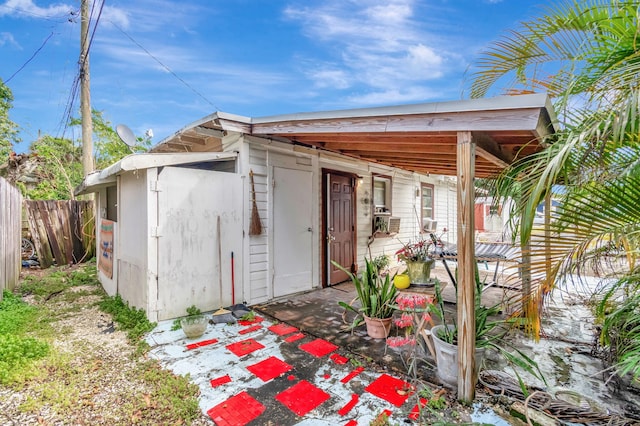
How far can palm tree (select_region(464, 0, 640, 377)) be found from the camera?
1.63m

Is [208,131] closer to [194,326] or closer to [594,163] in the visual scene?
[194,326]

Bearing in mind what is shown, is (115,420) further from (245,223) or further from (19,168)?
(19,168)

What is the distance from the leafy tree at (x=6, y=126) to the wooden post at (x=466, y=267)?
49.8 feet

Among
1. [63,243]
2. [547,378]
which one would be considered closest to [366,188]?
[547,378]

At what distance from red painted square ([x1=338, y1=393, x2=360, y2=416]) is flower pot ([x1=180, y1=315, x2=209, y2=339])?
1.86m

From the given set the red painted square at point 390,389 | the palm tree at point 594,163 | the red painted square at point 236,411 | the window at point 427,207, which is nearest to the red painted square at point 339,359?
the red painted square at point 390,389

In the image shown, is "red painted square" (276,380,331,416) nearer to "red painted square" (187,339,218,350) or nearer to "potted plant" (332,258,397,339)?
"potted plant" (332,258,397,339)

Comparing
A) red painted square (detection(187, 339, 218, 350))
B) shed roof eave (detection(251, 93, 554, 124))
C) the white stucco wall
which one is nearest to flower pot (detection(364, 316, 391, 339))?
red painted square (detection(187, 339, 218, 350))

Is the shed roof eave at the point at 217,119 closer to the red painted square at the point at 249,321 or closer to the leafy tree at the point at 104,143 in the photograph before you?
the red painted square at the point at 249,321

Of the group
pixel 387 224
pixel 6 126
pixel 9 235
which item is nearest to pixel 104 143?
pixel 6 126

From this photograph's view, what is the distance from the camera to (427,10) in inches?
208

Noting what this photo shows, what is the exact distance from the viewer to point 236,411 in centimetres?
198

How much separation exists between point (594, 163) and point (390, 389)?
85.6 inches

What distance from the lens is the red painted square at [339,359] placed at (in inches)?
104
